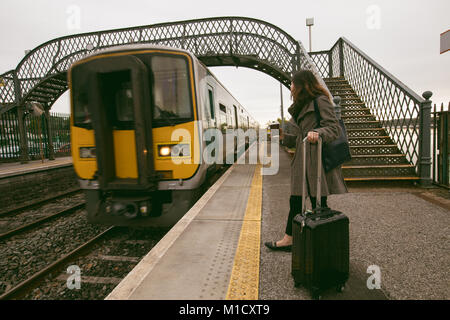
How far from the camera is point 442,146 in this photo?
4766mm

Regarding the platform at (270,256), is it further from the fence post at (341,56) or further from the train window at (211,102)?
the fence post at (341,56)

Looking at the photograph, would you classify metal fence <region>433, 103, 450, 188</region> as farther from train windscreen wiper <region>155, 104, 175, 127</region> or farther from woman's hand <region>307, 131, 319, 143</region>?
train windscreen wiper <region>155, 104, 175, 127</region>

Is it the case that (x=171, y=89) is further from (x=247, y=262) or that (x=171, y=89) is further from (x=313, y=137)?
(x=247, y=262)

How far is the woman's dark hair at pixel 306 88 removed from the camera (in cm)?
223

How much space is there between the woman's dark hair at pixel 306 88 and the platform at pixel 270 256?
4.76ft

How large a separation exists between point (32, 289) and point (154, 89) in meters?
2.86

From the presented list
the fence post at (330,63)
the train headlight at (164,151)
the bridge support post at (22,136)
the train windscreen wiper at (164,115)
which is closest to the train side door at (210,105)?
the train windscreen wiper at (164,115)

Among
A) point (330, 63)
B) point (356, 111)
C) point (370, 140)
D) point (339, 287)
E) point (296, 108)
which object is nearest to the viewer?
point (339, 287)

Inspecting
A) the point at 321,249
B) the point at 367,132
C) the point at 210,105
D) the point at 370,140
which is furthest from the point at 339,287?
the point at 367,132

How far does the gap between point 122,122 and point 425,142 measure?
535 cm

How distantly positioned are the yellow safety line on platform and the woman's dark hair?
1.48 metres

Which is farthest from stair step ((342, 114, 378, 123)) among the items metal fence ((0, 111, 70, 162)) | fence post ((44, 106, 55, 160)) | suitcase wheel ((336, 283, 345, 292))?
fence post ((44, 106, 55, 160))

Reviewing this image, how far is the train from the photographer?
352 cm

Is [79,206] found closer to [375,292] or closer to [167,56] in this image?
[167,56]
